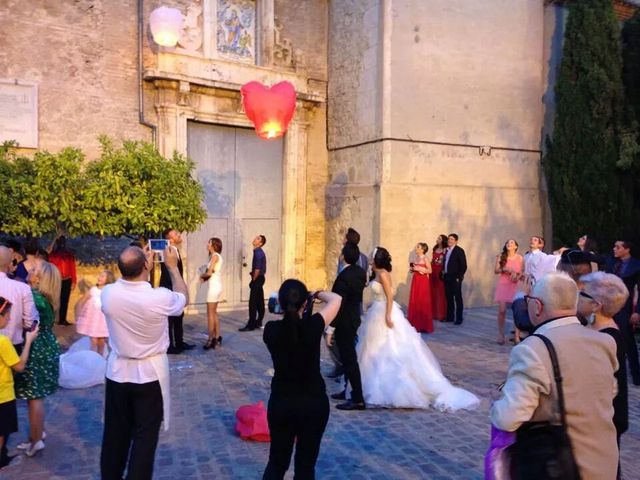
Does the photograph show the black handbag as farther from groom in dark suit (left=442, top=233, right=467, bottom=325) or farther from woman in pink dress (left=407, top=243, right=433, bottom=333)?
groom in dark suit (left=442, top=233, right=467, bottom=325)

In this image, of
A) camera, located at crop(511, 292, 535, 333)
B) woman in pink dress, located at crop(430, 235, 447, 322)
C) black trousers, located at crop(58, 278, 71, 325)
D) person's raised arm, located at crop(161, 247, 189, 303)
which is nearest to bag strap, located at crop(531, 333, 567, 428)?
camera, located at crop(511, 292, 535, 333)

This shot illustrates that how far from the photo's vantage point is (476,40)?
41.9 ft

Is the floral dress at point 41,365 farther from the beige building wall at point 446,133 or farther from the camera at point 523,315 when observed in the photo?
the beige building wall at point 446,133

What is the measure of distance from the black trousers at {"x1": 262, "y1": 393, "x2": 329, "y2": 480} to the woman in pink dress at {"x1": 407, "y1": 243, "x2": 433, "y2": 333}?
701 cm

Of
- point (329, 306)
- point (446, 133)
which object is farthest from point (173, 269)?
point (446, 133)

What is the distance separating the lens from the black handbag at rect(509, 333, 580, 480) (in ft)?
7.80

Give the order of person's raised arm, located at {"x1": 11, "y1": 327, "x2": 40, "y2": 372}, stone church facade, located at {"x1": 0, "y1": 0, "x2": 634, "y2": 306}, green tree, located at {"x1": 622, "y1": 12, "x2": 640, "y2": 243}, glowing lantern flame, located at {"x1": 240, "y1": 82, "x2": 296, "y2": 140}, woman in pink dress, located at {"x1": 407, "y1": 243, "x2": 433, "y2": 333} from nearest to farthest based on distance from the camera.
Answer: person's raised arm, located at {"x1": 11, "y1": 327, "x2": 40, "y2": 372}, glowing lantern flame, located at {"x1": 240, "y1": 82, "x2": 296, "y2": 140}, woman in pink dress, located at {"x1": 407, "y1": 243, "x2": 433, "y2": 333}, stone church facade, located at {"x1": 0, "y1": 0, "x2": 634, "y2": 306}, green tree, located at {"x1": 622, "y1": 12, "x2": 640, "y2": 243}

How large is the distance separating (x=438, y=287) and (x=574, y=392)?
893cm

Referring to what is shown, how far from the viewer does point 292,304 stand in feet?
10.3

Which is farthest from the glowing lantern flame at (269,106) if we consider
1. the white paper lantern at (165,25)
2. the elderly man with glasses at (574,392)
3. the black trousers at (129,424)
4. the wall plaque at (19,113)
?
the elderly man with glasses at (574,392)

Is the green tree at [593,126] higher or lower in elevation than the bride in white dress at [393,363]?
higher

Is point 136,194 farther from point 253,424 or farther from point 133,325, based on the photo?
point 133,325

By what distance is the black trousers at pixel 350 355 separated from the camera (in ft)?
18.9

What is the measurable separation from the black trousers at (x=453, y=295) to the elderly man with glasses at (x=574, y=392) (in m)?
8.48
